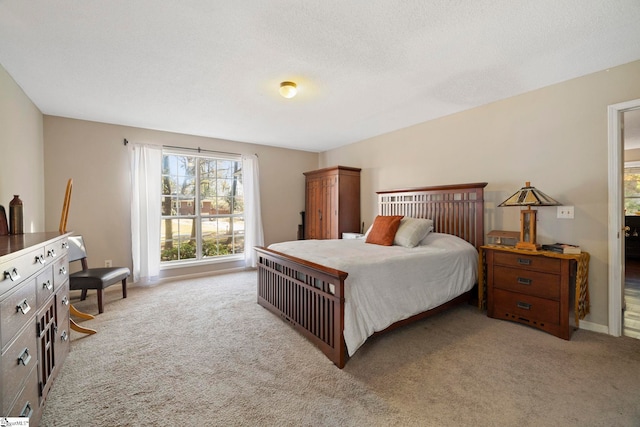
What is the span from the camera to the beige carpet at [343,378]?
1.49 metres

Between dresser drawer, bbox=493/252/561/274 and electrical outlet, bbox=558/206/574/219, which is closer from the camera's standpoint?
dresser drawer, bbox=493/252/561/274

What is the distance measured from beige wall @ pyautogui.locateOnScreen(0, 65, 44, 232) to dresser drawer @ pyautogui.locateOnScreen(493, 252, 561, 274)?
14.9 ft

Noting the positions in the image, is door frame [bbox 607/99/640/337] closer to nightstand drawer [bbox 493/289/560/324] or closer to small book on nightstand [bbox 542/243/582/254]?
small book on nightstand [bbox 542/243/582/254]

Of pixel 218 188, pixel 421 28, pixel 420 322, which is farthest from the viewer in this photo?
pixel 218 188

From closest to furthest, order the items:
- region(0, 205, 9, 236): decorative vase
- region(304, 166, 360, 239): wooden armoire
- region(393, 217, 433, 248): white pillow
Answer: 1. region(0, 205, 9, 236): decorative vase
2. region(393, 217, 433, 248): white pillow
3. region(304, 166, 360, 239): wooden armoire

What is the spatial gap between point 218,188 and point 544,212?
4.69 m

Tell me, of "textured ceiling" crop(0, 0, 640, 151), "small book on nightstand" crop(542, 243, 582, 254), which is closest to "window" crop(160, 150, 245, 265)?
"textured ceiling" crop(0, 0, 640, 151)

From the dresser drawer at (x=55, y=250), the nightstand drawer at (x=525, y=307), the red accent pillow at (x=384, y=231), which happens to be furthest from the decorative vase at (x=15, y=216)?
the nightstand drawer at (x=525, y=307)

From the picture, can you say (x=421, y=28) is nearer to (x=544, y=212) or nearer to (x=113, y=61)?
(x=544, y=212)

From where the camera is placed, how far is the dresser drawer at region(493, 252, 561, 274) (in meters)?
2.38

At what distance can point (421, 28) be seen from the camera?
1839mm

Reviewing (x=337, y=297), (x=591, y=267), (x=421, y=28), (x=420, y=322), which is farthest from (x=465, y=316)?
(x=421, y=28)

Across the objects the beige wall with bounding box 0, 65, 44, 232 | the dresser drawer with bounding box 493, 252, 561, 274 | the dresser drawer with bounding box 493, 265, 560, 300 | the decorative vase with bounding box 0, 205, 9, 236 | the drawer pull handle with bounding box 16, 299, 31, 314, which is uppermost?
the beige wall with bounding box 0, 65, 44, 232

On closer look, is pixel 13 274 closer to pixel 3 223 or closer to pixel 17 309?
pixel 17 309
